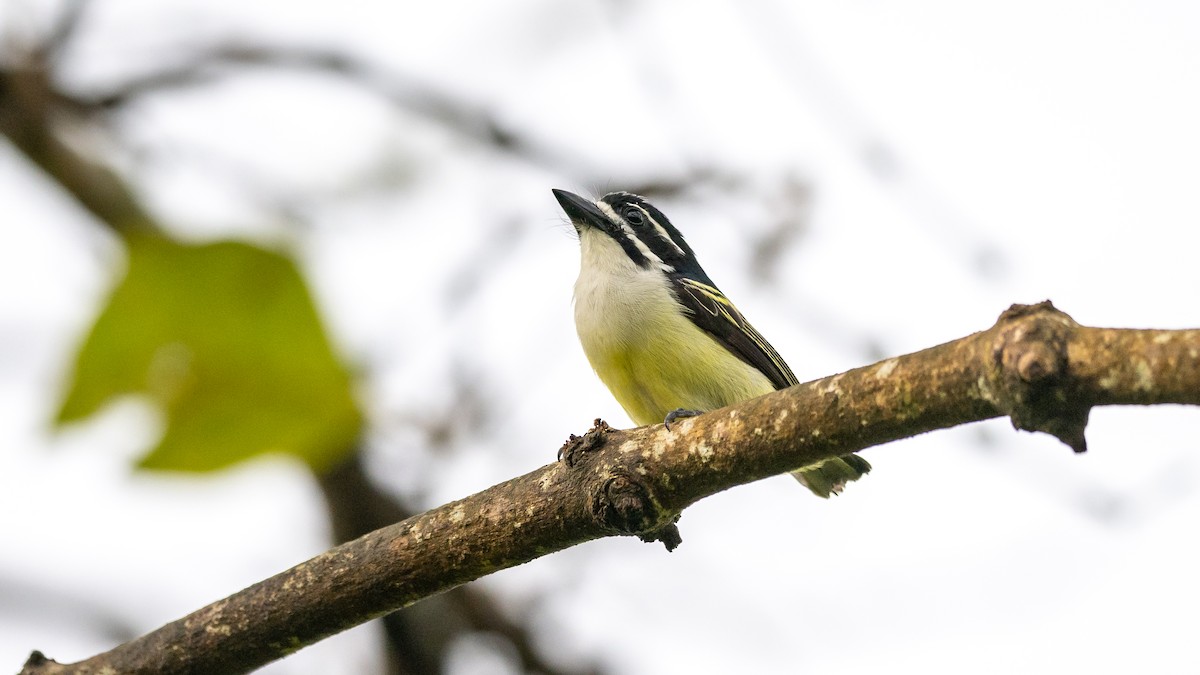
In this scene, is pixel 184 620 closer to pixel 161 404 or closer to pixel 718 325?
pixel 161 404

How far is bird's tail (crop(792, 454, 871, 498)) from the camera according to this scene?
19.5ft

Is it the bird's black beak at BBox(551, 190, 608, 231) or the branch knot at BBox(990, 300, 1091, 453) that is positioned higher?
the bird's black beak at BBox(551, 190, 608, 231)

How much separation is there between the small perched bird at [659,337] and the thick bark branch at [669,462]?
1980 millimetres

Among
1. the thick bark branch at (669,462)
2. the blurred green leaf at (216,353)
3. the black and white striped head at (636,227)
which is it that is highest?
the black and white striped head at (636,227)

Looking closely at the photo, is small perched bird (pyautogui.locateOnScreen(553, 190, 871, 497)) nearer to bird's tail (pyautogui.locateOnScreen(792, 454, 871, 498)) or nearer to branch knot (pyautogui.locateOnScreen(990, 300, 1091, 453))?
bird's tail (pyautogui.locateOnScreen(792, 454, 871, 498))

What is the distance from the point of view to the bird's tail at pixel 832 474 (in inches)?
235

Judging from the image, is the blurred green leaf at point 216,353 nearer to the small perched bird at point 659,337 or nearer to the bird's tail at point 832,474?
the small perched bird at point 659,337

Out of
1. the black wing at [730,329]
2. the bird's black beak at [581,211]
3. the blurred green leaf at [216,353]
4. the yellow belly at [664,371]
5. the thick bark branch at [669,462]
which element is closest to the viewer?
the blurred green leaf at [216,353]

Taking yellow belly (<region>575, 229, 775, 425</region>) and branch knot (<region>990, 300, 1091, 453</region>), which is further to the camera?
yellow belly (<region>575, 229, 775, 425</region>)

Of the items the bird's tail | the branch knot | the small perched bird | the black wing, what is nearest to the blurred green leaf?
the branch knot

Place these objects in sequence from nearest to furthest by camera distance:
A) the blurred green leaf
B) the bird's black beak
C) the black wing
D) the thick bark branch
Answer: the blurred green leaf < the thick bark branch < the black wing < the bird's black beak

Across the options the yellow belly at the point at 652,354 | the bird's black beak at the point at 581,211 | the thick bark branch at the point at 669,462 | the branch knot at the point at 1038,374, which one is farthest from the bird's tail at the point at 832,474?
the branch knot at the point at 1038,374

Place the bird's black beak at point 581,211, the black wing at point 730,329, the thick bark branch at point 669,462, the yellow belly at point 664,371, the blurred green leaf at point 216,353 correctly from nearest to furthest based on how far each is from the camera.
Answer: the blurred green leaf at point 216,353 < the thick bark branch at point 669,462 < the yellow belly at point 664,371 < the black wing at point 730,329 < the bird's black beak at point 581,211

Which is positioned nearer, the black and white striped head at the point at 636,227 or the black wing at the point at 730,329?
the black wing at the point at 730,329
